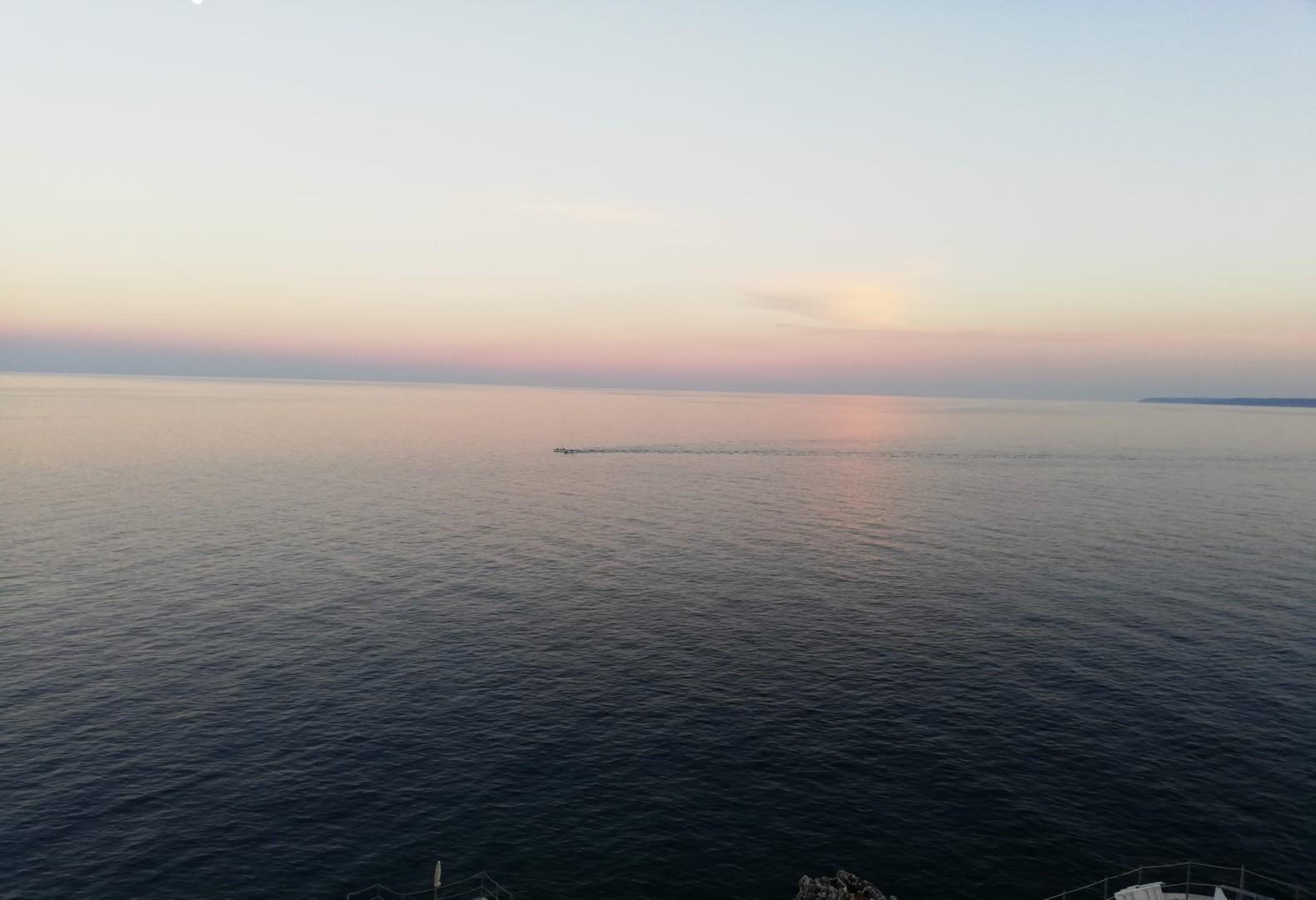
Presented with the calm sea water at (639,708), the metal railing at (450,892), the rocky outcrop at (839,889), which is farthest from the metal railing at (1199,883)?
the metal railing at (450,892)

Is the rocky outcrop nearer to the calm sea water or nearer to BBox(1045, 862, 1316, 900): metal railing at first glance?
the calm sea water

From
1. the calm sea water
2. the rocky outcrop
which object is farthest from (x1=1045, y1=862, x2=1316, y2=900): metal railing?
the rocky outcrop

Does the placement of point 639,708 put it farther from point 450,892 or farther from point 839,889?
point 839,889

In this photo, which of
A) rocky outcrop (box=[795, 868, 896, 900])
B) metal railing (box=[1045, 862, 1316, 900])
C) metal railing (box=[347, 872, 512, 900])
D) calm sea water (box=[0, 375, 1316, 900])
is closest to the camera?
rocky outcrop (box=[795, 868, 896, 900])

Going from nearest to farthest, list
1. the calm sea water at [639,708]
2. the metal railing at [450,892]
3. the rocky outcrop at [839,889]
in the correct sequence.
Result: the rocky outcrop at [839,889]
the metal railing at [450,892]
the calm sea water at [639,708]

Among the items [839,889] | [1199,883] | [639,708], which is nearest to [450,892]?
[839,889]

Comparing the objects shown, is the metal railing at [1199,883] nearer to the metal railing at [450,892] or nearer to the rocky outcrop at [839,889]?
the rocky outcrop at [839,889]
